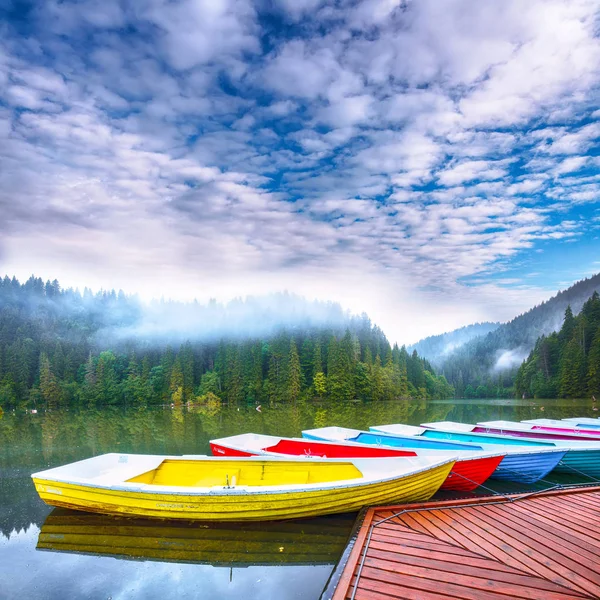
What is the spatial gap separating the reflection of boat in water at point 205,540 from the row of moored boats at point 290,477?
13.3 inches

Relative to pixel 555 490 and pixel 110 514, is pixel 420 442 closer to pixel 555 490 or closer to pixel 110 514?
pixel 555 490

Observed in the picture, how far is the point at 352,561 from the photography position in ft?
19.6

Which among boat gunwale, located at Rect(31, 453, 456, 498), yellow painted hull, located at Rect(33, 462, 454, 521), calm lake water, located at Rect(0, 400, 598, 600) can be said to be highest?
boat gunwale, located at Rect(31, 453, 456, 498)

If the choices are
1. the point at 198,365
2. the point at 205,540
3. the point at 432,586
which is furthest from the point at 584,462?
the point at 198,365

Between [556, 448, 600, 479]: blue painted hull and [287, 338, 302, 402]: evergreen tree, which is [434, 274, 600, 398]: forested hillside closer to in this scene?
[287, 338, 302, 402]: evergreen tree

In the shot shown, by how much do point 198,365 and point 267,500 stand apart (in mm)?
90283

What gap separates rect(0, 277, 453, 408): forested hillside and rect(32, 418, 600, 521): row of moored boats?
219 feet

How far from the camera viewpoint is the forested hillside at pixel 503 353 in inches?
5463

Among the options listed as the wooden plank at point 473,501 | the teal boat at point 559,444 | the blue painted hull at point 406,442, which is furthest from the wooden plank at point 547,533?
the blue painted hull at point 406,442

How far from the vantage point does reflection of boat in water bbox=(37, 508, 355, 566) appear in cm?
782

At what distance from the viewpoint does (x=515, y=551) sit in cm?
617

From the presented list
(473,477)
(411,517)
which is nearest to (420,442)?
(473,477)

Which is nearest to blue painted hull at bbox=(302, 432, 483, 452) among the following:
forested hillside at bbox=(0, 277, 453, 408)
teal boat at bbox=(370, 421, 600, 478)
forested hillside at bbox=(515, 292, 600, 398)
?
teal boat at bbox=(370, 421, 600, 478)

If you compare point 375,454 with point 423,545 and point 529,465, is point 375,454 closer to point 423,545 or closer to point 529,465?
point 529,465
